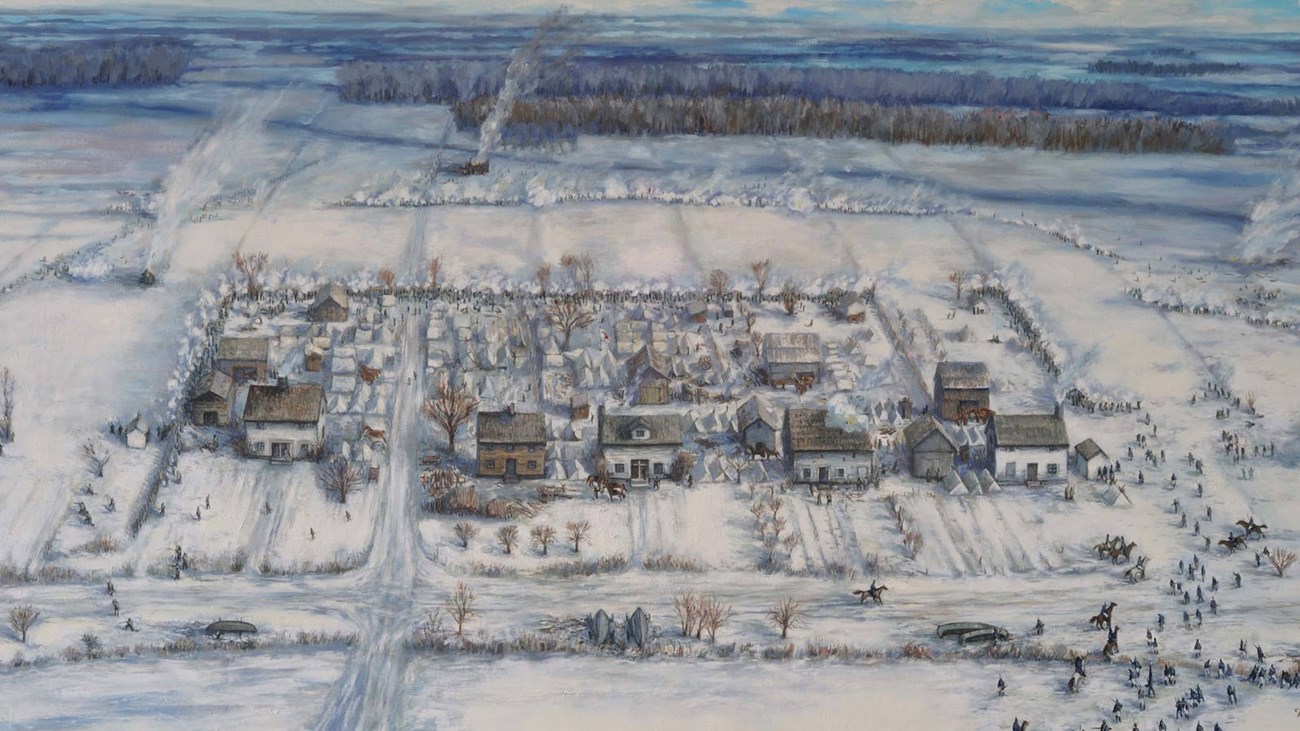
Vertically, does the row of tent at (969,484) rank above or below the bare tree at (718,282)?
below

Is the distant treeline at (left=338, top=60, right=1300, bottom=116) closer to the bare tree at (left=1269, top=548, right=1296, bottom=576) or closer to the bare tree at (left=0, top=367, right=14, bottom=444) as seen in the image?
the bare tree at (left=0, top=367, right=14, bottom=444)

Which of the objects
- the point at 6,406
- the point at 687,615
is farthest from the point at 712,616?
the point at 6,406

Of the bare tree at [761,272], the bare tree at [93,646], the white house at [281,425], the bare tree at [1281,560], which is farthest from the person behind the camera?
the bare tree at [761,272]

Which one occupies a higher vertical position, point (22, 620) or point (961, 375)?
point (961, 375)

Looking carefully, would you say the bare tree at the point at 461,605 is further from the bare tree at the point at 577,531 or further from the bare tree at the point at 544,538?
the bare tree at the point at 577,531

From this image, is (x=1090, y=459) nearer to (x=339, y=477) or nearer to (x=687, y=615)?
(x=687, y=615)

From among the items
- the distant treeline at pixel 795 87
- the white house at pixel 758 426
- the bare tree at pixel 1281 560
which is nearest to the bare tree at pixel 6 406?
the white house at pixel 758 426

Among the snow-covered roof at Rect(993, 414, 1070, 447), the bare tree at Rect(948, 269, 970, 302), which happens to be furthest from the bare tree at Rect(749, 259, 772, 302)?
the snow-covered roof at Rect(993, 414, 1070, 447)

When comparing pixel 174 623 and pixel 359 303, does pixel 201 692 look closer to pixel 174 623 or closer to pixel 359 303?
pixel 174 623
